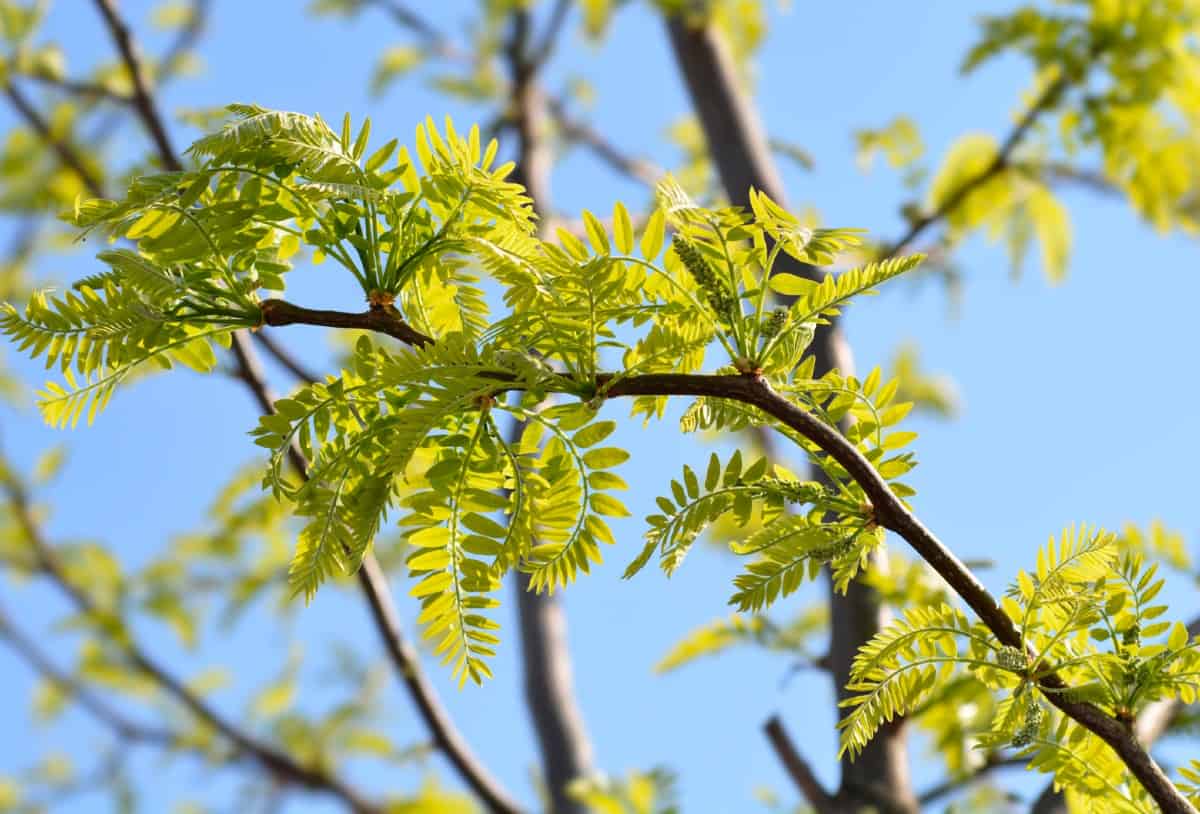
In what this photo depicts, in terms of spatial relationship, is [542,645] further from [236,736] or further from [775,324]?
[775,324]

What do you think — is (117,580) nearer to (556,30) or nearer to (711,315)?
(556,30)

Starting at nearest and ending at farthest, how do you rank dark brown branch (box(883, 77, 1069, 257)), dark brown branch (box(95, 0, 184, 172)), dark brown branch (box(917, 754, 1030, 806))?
dark brown branch (box(917, 754, 1030, 806))
dark brown branch (box(95, 0, 184, 172))
dark brown branch (box(883, 77, 1069, 257))

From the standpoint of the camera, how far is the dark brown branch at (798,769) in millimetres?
1729

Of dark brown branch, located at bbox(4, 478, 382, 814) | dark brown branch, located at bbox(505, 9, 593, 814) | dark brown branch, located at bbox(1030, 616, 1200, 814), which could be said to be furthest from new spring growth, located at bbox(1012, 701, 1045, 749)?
dark brown branch, located at bbox(4, 478, 382, 814)

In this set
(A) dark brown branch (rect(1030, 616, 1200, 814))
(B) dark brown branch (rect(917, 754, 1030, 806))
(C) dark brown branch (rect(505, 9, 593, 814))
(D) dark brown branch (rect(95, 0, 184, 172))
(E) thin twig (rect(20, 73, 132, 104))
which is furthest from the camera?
(C) dark brown branch (rect(505, 9, 593, 814))

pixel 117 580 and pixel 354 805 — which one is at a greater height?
pixel 117 580

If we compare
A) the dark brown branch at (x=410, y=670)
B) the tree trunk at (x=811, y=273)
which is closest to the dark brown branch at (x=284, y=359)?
the dark brown branch at (x=410, y=670)

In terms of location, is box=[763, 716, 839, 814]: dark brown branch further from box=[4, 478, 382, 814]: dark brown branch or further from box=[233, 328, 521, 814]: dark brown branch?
box=[4, 478, 382, 814]: dark brown branch

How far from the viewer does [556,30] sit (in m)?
3.13

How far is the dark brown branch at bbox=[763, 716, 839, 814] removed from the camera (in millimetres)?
1729

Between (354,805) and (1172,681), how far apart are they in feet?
8.86

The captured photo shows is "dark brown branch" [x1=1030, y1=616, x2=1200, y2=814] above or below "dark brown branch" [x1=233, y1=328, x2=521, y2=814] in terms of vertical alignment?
below

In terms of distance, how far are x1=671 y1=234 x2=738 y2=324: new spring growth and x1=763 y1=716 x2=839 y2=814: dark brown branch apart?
119 cm

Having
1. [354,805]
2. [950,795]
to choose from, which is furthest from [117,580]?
[950,795]
